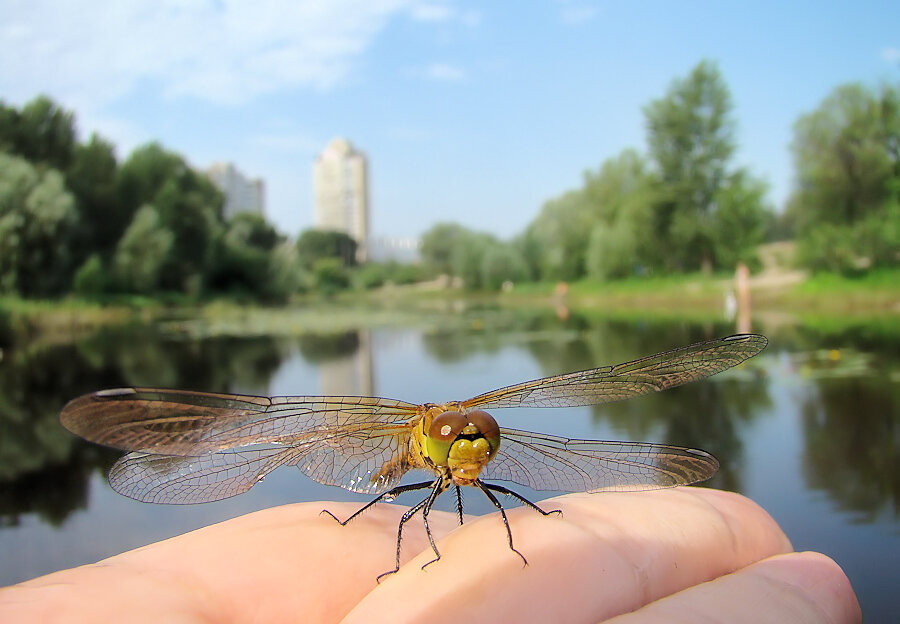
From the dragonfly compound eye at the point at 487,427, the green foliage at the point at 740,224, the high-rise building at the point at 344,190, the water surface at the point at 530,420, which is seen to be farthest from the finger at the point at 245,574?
the high-rise building at the point at 344,190

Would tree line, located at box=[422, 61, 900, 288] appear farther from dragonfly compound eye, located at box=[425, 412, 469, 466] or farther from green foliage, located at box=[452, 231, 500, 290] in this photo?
dragonfly compound eye, located at box=[425, 412, 469, 466]

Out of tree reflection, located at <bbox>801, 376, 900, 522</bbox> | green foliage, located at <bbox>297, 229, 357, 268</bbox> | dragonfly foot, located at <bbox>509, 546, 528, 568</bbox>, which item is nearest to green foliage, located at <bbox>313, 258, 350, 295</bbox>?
green foliage, located at <bbox>297, 229, 357, 268</bbox>

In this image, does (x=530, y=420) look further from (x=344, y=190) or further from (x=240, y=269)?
(x=344, y=190)

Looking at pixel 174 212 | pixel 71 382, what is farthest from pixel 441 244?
pixel 71 382

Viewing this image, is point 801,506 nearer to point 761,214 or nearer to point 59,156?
point 59,156

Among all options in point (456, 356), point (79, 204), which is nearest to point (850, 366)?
point (456, 356)

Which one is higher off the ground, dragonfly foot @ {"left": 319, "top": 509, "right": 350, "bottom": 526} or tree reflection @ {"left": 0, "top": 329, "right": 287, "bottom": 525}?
dragonfly foot @ {"left": 319, "top": 509, "right": 350, "bottom": 526}

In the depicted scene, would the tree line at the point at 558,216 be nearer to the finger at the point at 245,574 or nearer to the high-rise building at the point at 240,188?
the finger at the point at 245,574
